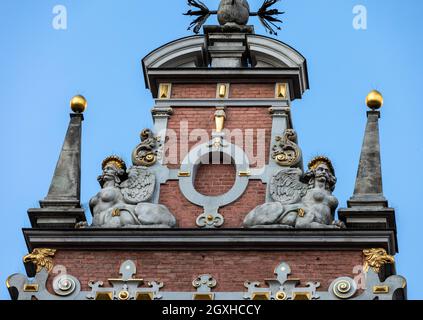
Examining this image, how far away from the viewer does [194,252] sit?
119ft

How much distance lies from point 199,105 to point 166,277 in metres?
3.17

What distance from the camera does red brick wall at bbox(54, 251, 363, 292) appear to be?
3578 centimetres

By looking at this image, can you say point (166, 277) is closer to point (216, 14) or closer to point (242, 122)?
point (242, 122)

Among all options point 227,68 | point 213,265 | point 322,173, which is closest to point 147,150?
point 227,68

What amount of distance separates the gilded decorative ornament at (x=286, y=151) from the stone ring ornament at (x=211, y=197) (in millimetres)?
434

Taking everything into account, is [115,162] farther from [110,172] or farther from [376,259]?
[376,259]

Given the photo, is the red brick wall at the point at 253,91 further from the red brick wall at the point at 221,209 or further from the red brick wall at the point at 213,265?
the red brick wall at the point at 213,265

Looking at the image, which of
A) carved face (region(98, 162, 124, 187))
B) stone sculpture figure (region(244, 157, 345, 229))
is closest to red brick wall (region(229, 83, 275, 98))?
stone sculpture figure (region(244, 157, 345, 229))

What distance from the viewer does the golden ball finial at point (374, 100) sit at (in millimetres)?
37719

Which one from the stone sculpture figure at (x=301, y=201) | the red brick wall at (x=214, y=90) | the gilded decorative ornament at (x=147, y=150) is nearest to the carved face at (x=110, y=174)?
the gilded decorative ornament at (x=147, y=150)

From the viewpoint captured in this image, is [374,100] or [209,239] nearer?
[209,239]

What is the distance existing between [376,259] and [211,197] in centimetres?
259

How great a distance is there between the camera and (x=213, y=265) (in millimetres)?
36000

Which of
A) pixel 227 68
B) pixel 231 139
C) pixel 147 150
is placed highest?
pixel 227 68
